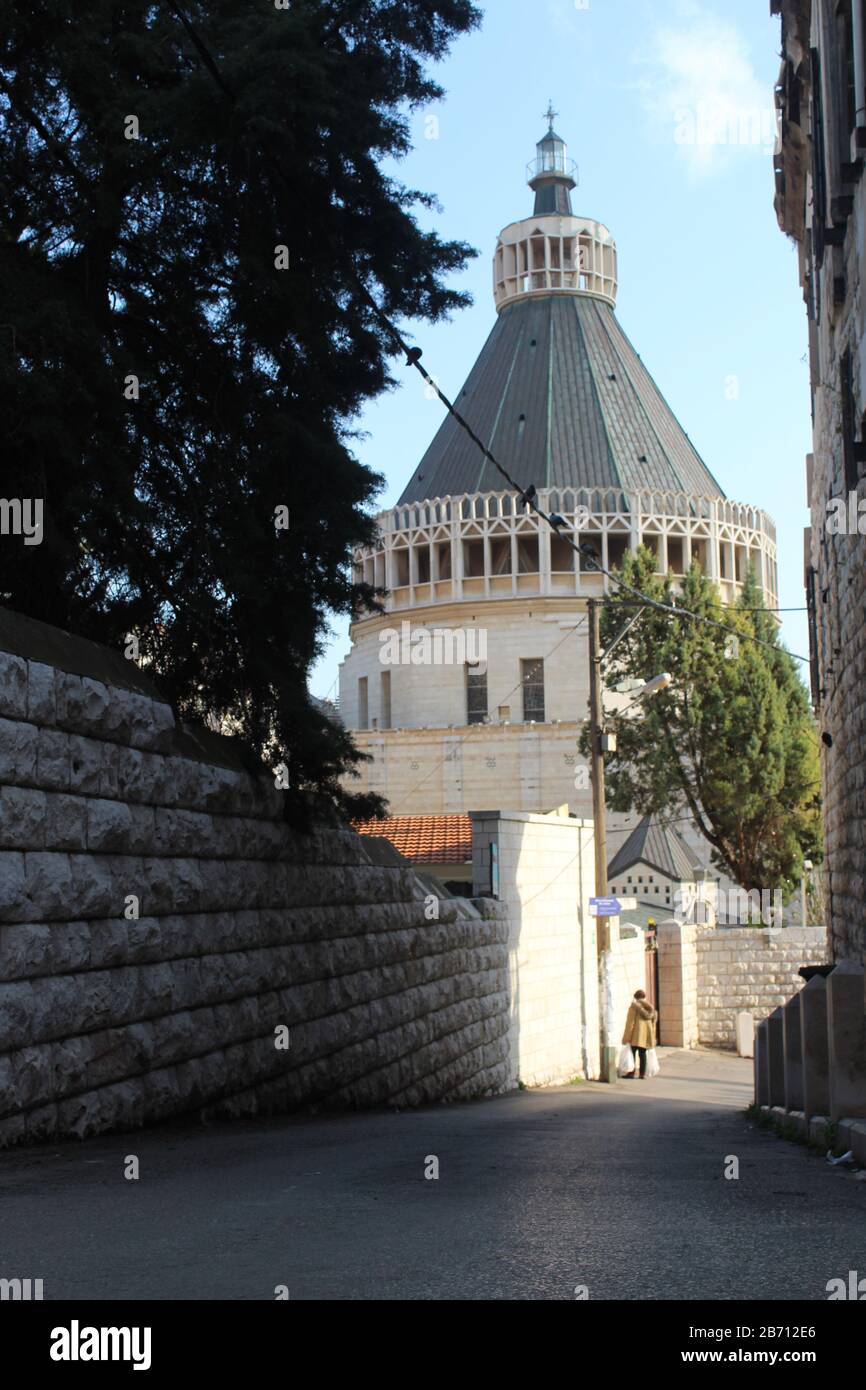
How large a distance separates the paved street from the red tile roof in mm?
19516

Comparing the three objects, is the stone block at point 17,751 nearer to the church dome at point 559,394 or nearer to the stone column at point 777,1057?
the stone column at point 777,1057

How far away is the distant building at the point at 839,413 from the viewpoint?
432 inches

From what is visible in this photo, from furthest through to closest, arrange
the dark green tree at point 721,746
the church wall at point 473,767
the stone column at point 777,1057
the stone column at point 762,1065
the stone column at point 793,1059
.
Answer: the church wall at point 473,767 < the dark green tree at point 721,746 < the stone column at point 762,1065 < the stone column at point 777,1057 < the stone column at point 793,1059

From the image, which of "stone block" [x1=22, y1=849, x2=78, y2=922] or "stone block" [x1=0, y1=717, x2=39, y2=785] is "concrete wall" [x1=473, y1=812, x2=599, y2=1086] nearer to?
"stone block" [x1=22, y1=849, x2=78, y2=922]

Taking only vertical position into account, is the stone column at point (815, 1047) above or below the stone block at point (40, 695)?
below

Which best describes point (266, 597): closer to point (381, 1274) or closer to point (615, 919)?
point (381, 1274)

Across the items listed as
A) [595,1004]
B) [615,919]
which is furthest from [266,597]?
[615,919]

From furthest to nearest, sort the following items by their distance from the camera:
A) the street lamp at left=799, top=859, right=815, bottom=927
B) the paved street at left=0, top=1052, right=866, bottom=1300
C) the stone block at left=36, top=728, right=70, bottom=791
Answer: the street lamp at left=799, top=859, right=815, bottom=927
the stone block at left=36, top=728, right=70, bottom=791
the paved street at left=0, top=1052, right=866, bottom=1300

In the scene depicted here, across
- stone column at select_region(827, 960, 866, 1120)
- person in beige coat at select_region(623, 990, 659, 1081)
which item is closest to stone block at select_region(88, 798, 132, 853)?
stone column at select_region(827, 960, 866, 1120)

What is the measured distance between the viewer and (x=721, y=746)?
1898 inches

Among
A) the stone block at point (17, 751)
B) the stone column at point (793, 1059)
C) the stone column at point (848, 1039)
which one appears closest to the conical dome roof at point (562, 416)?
the stone column at point (793, 1059)

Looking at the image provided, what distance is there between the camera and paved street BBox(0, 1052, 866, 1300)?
5074 mm

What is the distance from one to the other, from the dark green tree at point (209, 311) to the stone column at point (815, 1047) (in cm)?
460

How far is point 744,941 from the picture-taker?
40969 mm
